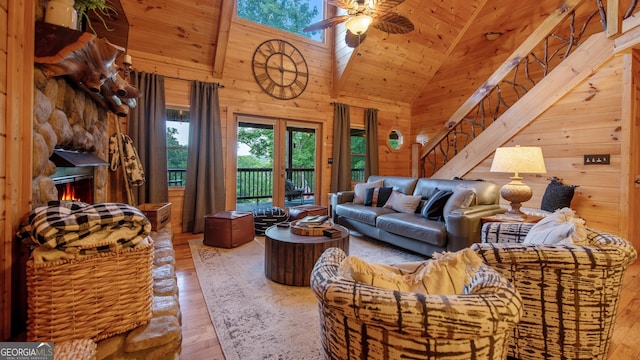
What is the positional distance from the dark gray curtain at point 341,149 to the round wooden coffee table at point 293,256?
10.0 ft

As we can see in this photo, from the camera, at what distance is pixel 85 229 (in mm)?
1146

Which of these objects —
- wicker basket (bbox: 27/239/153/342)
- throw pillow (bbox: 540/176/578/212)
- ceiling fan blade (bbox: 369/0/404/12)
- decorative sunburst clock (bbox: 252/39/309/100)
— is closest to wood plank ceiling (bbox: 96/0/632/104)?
decorative sunburst clock (bbox: 252/39/309/100)

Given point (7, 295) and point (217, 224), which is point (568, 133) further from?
point (7, 295)

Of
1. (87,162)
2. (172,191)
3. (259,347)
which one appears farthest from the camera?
(172,191)

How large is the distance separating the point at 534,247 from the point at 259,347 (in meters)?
1.54

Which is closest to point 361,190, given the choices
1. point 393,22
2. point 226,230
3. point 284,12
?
point 226,230

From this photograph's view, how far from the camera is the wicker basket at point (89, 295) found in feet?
3.56

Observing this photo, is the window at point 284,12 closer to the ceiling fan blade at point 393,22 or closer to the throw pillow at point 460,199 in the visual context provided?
the ceiling fan blade at point 393,22

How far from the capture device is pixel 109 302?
1.21 metres

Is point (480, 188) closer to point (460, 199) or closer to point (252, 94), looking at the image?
point (460, 199)

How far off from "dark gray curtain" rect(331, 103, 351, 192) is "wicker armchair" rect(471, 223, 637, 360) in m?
4.17

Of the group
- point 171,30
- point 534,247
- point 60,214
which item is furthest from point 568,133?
point 171,30

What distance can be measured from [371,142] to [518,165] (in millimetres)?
3460

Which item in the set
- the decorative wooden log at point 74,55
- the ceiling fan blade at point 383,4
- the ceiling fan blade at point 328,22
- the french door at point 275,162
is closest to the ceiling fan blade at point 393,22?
the ceiling fan blade at point 383,4
